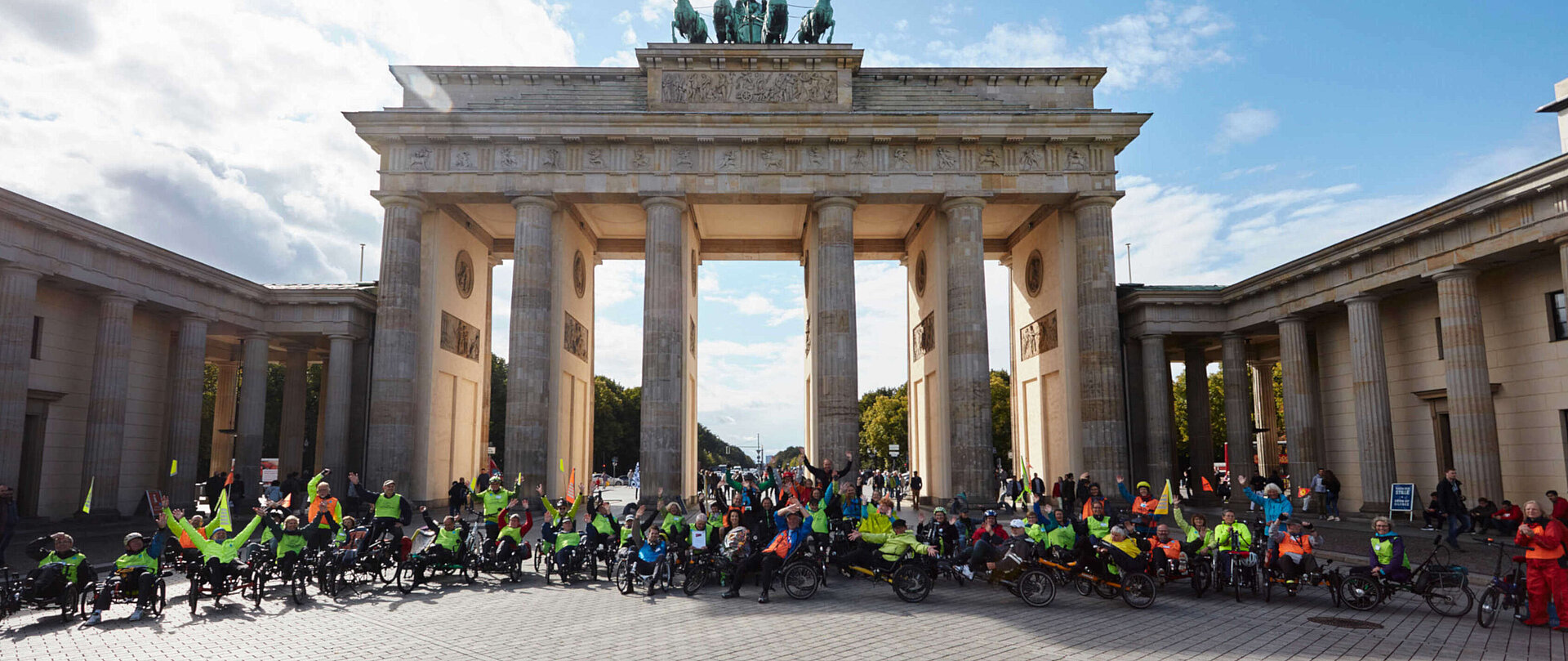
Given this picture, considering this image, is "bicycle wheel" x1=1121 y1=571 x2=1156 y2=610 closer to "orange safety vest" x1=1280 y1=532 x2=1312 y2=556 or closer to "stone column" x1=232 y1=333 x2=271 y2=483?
"orange safety vest" x1=1280 y1=532 x2=1312 y2=556

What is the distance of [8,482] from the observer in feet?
68.5

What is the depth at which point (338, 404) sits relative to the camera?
30.4 metres

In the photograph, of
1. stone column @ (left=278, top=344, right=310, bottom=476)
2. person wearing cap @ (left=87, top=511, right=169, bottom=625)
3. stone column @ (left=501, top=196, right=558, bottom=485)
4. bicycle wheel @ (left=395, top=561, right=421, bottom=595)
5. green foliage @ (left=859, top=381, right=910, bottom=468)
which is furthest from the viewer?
green foliage @ (left=859, top=381, right=910, bottom=468)

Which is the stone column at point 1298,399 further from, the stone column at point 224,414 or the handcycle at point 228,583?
the stone column at point 224,414

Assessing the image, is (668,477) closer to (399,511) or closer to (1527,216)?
(399,511)

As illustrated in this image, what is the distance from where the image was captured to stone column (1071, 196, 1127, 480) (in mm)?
29391

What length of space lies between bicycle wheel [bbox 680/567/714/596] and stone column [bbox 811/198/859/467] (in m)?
14.3

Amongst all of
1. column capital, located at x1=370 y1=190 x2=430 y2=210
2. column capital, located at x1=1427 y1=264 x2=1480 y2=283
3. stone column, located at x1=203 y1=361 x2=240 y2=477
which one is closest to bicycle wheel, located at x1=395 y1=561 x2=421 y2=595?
column capital, located at x1=370 y1=190 x2=430 y2=210

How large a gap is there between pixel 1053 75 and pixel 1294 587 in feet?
77.0

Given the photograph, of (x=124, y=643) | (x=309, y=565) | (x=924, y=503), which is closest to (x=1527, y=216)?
(x=924, y=503)

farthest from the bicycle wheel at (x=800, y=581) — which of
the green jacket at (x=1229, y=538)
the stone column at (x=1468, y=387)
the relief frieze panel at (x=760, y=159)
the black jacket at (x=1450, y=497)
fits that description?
the relief frieze panel at (x=760, y=159)

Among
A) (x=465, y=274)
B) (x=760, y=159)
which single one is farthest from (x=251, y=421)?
(x=760, y=159)

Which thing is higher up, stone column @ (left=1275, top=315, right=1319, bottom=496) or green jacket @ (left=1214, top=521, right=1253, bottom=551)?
stone column @ (left=1275, top=315, right=1319, bottom=496)

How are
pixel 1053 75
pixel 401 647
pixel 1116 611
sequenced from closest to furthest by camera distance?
pixel 401 647, pixel 1116 611, pixel 1053 75
